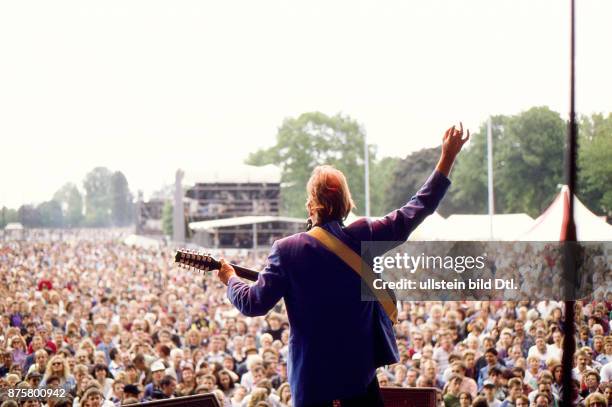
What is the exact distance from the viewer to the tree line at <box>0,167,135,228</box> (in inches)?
370

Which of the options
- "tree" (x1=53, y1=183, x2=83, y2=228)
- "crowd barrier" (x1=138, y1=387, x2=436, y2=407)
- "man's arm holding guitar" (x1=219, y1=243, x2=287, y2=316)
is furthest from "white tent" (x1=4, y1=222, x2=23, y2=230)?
"man's arm holding guitar" (x1=219, y1=243, x2=287, y2=316)

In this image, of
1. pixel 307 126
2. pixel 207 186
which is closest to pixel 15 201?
pixel 207 186

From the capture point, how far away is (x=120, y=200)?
17.7 m

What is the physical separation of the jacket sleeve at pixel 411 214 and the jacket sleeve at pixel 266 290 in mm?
290

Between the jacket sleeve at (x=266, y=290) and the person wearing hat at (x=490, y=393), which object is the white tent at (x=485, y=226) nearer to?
the person wearing hat at (x=490, y=393)

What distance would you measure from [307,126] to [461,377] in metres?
31.0

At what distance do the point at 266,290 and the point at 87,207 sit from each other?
13543 millimetres

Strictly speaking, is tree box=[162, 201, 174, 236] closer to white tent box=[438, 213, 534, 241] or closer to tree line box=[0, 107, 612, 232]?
tree line box=[0, 107, 612, 232]

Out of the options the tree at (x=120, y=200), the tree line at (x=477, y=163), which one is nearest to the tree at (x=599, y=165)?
the tree line at (x=477, y=163)

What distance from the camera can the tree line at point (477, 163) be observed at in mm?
7320

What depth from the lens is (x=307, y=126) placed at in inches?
1423

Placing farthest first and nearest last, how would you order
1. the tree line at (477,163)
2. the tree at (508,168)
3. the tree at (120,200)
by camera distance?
the tree at (120,200), the tree at (508,168), the tree line at (477,163)

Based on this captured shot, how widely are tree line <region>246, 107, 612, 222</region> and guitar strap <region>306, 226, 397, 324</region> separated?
861 mm

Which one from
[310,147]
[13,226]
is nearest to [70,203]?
[13,226]
